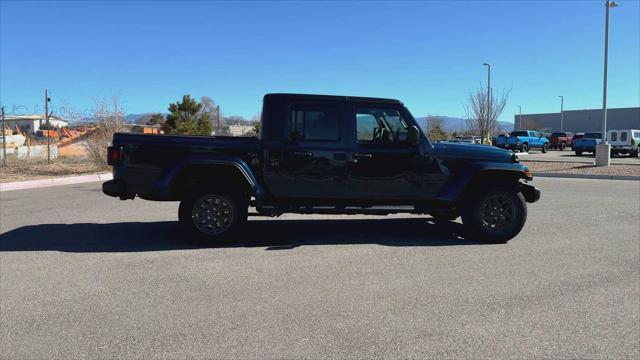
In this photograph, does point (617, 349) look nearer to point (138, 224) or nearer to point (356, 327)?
point (356, 327)

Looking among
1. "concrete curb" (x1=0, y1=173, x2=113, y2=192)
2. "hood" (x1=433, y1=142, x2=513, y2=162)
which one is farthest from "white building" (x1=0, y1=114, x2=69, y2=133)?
"hood" (x1=433, y1=142, x2=513, y2=162)

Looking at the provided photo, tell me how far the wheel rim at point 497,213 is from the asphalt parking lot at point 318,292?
1.03 ft

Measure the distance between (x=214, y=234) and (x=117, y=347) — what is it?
307 cm

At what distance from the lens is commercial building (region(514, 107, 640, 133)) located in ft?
263

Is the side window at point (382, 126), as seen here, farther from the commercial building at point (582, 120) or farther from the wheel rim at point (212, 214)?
the commercial building at point (582, 120)

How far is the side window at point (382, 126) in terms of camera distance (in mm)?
6777

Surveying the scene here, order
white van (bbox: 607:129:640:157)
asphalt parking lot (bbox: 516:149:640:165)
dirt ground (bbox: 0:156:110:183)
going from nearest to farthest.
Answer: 1. dirt ground (bbox: 0:156:110:183)
2. asphalt parking lot (bbox: 516:149:640:165)
3. white van (bbox: 607:129:640:157)

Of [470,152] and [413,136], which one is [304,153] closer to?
[413,136]

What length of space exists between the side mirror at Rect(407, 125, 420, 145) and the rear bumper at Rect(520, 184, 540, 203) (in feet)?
5.73

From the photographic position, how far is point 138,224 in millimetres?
8062

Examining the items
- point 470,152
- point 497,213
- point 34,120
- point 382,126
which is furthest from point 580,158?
point 34,120

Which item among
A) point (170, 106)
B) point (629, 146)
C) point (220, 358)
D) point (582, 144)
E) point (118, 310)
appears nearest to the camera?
point (220, 358)

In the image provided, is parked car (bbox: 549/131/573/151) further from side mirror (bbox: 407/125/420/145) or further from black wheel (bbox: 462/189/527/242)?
side mirror (bbox: 407/125/420/145)

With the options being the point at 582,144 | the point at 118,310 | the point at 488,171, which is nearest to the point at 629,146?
the point at 582,144
